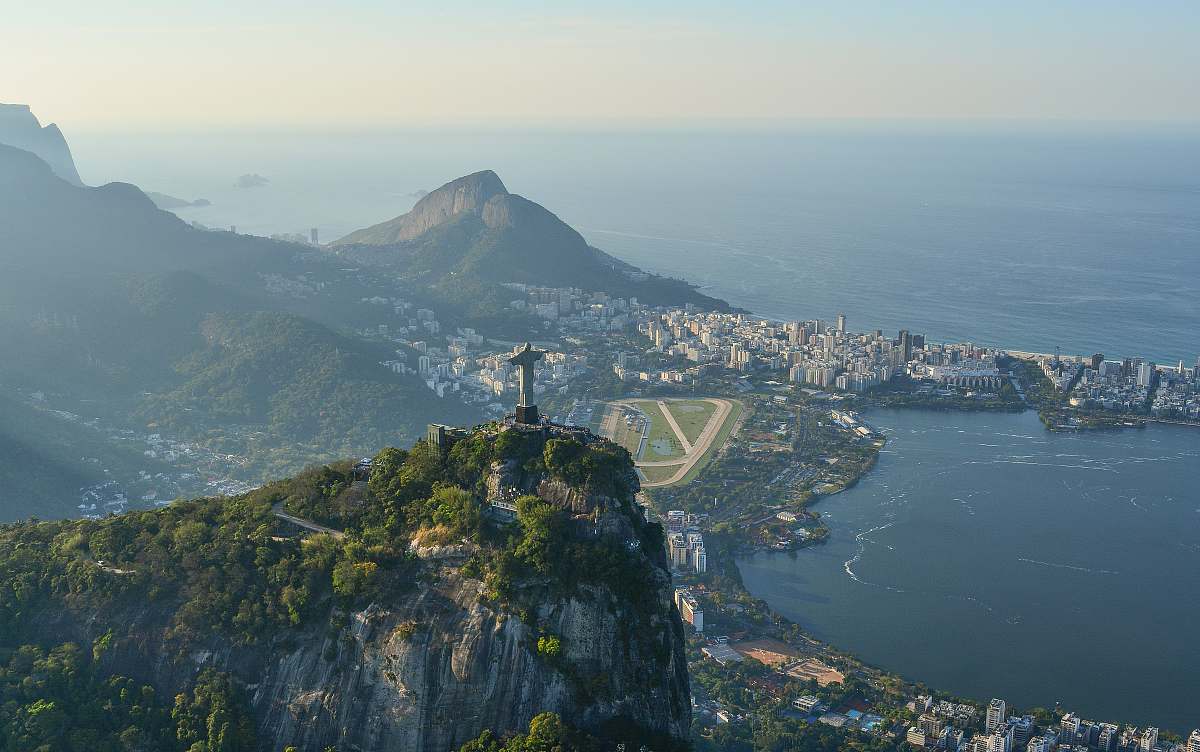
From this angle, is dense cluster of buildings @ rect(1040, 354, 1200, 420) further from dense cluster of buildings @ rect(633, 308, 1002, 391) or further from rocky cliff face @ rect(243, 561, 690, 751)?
rocky cliff face @ rect(243, 561, 690, 751)

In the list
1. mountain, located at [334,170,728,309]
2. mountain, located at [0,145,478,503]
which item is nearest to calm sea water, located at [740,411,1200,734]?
mountain, located at [0,145,478,503]

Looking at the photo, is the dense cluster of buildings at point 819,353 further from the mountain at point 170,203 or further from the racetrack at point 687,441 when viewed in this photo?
the mountain at point 170,203

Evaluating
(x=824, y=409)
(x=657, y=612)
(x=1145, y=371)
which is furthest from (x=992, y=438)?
(x=657, y=612)

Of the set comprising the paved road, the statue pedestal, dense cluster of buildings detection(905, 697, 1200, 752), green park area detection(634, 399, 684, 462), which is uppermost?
the statue pedestal

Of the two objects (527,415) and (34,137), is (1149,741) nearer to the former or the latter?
(527,415)

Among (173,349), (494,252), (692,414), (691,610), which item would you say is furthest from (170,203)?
(691,610)

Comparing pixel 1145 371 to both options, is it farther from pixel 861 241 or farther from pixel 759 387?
pixel 861 241
